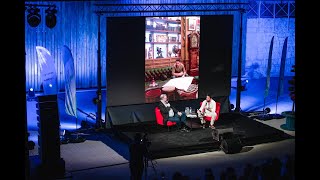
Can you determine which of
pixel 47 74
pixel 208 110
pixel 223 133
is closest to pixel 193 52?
pixel 208 110

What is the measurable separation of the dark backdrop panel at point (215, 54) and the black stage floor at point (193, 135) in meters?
1.20

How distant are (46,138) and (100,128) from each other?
12.2 feet

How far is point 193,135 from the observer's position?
12.3 metres

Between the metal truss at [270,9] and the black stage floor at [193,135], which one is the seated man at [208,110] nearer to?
the black stage floor at [193,135]

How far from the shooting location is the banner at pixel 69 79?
37.8 ft

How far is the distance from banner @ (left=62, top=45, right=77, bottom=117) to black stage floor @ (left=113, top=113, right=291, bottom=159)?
1.54 metres

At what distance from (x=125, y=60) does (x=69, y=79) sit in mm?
2133

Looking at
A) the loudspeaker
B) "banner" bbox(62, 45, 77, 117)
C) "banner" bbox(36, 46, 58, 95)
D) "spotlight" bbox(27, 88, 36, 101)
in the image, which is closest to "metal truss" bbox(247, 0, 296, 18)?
"spotlight" bbox(27, 88, 36, 101)

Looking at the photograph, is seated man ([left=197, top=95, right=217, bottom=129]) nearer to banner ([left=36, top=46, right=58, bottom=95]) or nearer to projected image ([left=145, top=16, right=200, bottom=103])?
projected image ([left=145, top=16, right=200, bottom=103])

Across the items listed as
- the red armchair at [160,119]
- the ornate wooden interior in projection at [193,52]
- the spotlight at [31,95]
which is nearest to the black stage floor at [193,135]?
the red armchair at [160,119]
